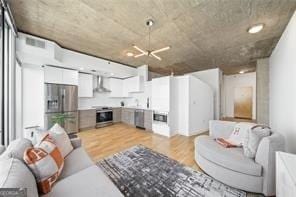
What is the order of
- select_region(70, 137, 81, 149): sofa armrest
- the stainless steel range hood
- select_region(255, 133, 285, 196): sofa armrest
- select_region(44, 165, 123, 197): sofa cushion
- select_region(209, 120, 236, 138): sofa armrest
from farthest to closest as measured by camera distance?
the stainless steel range hood, select_region(209, 120, 236, 138): sofa armrest, select_region(70, 137, 81, 149): sofa armrest, select_region(255, 133, 285, 196): sofa armrest, select_region(44, 165, 123, 197): sofa cushion

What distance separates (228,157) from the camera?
2.00m

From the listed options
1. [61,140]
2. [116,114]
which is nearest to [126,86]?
[116,114]

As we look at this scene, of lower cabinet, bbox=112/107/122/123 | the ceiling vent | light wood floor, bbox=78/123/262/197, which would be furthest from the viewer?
lower cabinet, bbox=112/107/122/123

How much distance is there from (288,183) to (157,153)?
226 centimetres

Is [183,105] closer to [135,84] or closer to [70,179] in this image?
[135,84]

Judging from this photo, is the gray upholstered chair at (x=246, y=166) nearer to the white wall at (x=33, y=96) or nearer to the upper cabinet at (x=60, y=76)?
the upper cabinet at (x=60, y=76)

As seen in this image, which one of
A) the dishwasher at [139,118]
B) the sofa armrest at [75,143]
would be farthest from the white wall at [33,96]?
the dishwasher at [139,118]

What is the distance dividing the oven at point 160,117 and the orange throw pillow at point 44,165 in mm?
3610

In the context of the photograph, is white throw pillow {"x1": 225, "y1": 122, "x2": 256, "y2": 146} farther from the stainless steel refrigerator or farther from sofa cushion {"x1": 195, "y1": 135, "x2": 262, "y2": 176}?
the stainless steel refrigerator

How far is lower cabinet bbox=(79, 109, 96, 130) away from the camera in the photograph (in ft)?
16.9

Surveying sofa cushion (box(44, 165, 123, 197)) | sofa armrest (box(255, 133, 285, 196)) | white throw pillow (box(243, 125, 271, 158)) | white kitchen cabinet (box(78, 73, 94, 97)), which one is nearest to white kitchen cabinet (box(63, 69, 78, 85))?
white kitchen cabinet (box(78, 73, 94, 97))

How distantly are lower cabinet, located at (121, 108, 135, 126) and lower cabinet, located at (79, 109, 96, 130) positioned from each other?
4.74 ft

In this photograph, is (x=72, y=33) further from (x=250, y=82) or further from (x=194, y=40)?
(x=250, y=82)

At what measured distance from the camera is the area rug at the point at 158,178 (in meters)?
1.85
